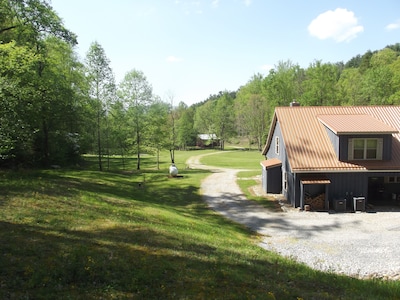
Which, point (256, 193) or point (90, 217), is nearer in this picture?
point (90, 217)

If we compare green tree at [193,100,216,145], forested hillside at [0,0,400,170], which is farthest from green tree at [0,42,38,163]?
green tree at [193,100,216,145]

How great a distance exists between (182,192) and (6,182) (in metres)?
13.6

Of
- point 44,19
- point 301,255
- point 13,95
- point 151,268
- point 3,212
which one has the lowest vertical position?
point 301,255

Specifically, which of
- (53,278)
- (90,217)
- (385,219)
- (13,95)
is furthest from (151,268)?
(385,219)

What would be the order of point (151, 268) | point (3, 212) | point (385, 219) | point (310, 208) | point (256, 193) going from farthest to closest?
point (256, 193) < point (310, 208) < point (385, 219) < point (3, 212) < point (151, 268)

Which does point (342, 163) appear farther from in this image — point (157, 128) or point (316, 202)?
point (157, 128)

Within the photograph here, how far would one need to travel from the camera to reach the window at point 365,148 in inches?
869

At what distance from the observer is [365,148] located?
22094 millimetres

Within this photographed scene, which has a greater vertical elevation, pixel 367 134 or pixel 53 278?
pixel 367 134

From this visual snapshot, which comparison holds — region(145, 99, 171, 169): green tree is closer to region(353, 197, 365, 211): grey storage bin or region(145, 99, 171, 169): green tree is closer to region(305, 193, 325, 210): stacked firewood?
region(305, 193, 325, 210): stacked firewood

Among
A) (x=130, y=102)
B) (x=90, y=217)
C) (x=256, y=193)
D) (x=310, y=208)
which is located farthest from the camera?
(x=130, y=102)

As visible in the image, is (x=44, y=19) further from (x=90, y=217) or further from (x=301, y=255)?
(x=301, y=255)

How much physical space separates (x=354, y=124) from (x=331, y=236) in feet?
32.8

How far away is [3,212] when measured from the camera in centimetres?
1193
